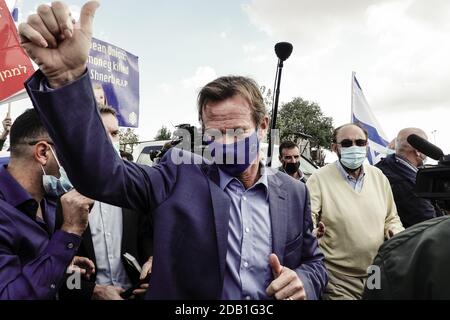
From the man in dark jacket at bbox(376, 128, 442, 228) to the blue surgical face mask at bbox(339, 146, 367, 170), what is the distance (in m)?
0.43

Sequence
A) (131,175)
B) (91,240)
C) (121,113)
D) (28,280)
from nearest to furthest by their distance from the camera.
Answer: (131,175) → (28,280) → (91,240) → (121,113)

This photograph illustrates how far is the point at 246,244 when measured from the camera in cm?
167

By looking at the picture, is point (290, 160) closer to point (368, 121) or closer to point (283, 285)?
point (368, 121)

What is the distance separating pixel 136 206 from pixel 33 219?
83 cm

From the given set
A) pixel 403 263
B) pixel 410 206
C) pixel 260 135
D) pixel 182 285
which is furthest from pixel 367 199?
pixel 403 263

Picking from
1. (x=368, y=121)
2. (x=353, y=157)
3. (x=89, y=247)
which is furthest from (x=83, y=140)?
(x=368, y=121)

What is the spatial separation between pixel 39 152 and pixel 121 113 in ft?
13.6

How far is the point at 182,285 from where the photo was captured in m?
1.52

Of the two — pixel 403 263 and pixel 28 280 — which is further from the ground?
pixel 403 263

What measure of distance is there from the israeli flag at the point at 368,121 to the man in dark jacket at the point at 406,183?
12.5ft

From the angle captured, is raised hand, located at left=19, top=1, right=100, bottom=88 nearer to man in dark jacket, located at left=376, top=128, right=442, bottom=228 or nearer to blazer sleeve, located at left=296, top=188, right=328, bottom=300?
blazer sleeve, located at left=296, top=188, right=328, bottom=300

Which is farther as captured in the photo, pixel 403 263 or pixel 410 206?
pixel 410 206

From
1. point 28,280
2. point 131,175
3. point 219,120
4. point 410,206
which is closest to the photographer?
point 131,175
